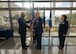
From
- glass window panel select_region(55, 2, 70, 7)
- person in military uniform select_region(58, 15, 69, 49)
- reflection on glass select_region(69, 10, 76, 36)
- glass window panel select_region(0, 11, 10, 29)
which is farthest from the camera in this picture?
reflection on glass select_region(69, 10, 76, 36)

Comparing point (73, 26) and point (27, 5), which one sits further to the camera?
point (73, 26)

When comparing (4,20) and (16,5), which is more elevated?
(16,5)

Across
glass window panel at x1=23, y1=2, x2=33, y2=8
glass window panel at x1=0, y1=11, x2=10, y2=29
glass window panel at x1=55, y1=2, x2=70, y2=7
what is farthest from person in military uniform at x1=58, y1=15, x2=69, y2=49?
glass window panel at x1=0, y1=11, x2=10, y2=29

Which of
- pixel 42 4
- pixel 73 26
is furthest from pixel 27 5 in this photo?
pixel 73 26

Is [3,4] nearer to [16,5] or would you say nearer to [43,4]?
[16,5]

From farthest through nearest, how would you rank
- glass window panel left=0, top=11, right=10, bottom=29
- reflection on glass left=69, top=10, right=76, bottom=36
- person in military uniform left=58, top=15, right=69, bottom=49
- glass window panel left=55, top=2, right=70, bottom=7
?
reflection on glass left=69, top=10, right=76, bottom=36 → glass window panel left=0, top=11, right=10, bottom=29 → glass window panel left=55, top=2, right=70, bottom=7 → person in military uniform left=58, top=15, right=69, bottom=49

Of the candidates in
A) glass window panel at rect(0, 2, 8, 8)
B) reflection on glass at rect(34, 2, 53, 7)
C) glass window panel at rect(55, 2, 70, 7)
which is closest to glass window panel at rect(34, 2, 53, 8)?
reflection on glass at rect(34, 2, 53, 7)

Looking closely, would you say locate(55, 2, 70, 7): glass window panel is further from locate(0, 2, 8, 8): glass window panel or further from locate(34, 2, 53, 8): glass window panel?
locate(0, 2, 8, 8): glass window panel

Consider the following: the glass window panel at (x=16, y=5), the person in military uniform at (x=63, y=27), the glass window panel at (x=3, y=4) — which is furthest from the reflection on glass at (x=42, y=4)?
the person in military uniform at (x=63, y=27)

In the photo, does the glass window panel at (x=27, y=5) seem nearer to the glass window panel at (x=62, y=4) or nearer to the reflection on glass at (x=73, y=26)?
the glass window panel at (x=62, y=4)

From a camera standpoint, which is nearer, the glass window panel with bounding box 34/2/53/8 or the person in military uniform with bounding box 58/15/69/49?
the person in military uniform with bounding box 58/15/69/49

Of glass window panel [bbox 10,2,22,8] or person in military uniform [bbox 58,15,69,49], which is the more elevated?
glass window panel [bbox 10,2,22,8]

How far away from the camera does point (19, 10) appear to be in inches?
318

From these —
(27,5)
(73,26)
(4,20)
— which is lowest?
(73,26)
